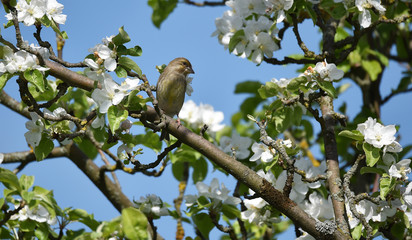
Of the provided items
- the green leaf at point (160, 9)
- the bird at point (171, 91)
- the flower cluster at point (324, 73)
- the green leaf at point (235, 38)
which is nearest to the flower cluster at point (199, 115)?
the bird at point (171, 91)

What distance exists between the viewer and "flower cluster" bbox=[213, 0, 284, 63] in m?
4.78

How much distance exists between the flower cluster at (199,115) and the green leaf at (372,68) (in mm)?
1626

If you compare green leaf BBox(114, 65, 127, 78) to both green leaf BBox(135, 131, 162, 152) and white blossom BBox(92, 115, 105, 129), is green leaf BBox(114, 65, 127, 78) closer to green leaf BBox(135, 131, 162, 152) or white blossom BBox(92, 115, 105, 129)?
white blossom BBox(92, 115, 105, 129)

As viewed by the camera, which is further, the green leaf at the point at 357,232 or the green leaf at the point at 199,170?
the green leaf at the point at 199,170

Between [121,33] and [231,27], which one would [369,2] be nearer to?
[231,27]

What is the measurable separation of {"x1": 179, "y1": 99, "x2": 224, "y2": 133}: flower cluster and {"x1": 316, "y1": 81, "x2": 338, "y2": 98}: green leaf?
2270 millimetres

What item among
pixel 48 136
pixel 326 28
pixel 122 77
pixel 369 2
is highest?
pixel 326 28

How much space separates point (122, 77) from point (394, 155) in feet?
6.15

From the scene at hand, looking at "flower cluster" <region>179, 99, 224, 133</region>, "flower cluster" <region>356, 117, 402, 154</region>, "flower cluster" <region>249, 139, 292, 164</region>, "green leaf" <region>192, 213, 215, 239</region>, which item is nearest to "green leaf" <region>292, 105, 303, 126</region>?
"flower cluster" <region>249, 139, 292, 164</region>

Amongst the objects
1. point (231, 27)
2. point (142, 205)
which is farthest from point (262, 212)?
point (231, 27)

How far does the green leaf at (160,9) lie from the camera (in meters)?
6.28

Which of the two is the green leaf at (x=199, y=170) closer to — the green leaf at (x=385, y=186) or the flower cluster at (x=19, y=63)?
the green leaf at (x=385, y=186)

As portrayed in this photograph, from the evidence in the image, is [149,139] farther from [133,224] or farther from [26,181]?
[133,224]

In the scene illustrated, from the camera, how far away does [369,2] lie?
14.2 feet
